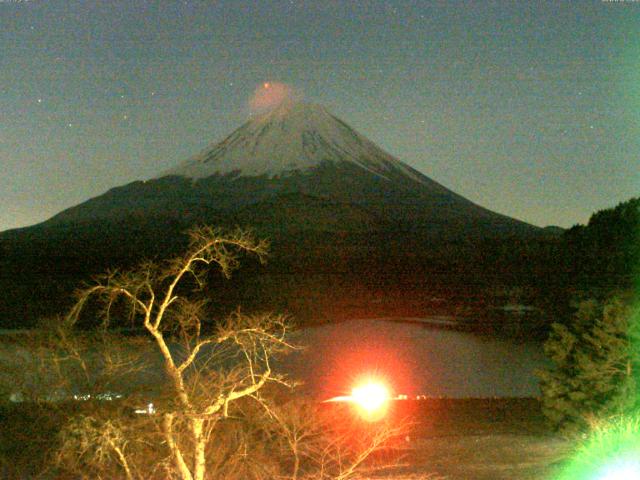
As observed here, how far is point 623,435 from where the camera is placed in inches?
340

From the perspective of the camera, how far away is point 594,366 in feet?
39.2

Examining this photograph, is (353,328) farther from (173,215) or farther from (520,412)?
(173,215)

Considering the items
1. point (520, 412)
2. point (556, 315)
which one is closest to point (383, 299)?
point (556, 315)

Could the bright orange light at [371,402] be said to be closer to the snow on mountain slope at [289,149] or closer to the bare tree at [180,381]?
the bare tree at [180,381]

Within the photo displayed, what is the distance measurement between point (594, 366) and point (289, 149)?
85489 millimetres

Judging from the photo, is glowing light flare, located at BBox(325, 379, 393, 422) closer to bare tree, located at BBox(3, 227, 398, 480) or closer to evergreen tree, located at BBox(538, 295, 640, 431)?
evergreen tree, located at BBox(538, 295, 640, 431)

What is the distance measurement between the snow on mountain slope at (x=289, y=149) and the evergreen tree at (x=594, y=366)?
2773 inches

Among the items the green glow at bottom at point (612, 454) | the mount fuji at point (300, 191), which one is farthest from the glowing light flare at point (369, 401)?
the mount fuji at point (300, 191)

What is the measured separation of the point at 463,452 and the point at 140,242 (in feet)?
149

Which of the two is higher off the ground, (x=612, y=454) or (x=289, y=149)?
(x=289, y=149)

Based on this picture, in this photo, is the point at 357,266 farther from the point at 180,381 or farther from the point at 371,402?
the point at 180,381

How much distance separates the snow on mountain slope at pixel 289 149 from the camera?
88625 mm

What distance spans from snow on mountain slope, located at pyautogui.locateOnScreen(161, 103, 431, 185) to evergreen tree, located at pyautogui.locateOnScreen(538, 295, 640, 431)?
70436mm

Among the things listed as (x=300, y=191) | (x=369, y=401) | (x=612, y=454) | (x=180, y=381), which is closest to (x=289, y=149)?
(x=300, y=191)
